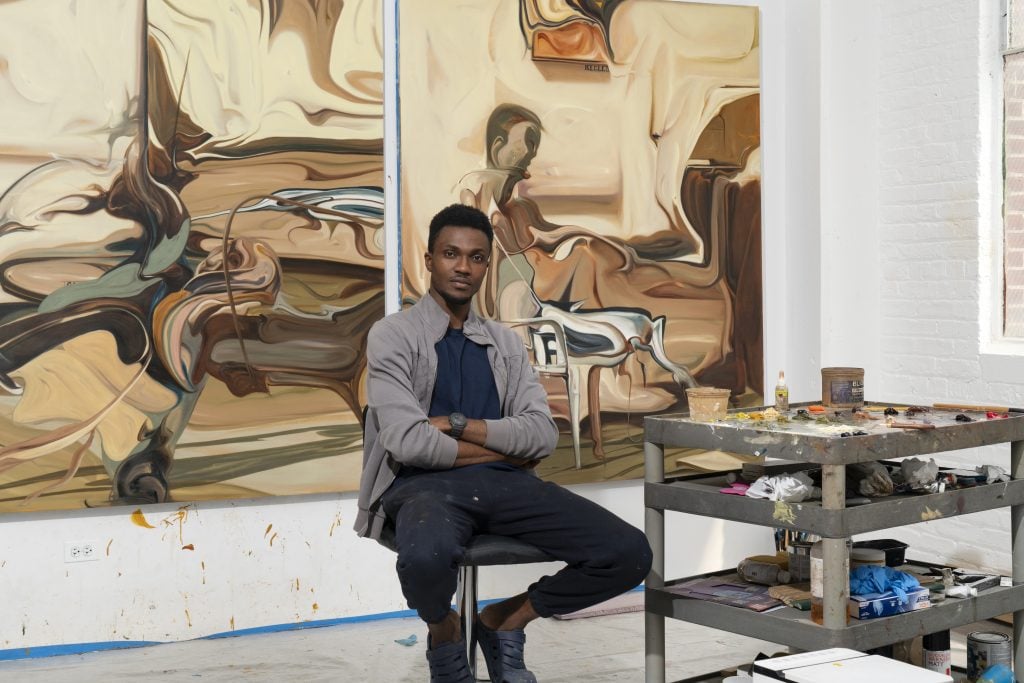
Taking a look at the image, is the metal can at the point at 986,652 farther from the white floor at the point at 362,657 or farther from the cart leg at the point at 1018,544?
Result: the white floor at the point at 362,657

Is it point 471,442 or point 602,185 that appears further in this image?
point 602,185

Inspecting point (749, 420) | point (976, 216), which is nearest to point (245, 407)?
point (749, 420)

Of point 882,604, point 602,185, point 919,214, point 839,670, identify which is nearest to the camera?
point 839,670

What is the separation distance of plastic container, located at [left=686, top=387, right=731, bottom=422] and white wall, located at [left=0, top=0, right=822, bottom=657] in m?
1.45

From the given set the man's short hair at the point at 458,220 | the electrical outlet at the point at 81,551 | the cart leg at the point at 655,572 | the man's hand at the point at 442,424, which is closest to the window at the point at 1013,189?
the cart leg at the point at 655,572

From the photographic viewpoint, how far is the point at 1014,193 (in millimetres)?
4152

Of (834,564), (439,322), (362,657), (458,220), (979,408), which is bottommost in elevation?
(362,657)

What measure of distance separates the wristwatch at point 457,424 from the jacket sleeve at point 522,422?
0.24ft

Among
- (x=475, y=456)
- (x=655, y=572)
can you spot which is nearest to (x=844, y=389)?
(x=655, y=572)

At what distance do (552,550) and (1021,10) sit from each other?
274 cm

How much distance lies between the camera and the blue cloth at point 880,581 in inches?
110

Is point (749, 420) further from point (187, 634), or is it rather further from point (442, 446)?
point (187, 634)

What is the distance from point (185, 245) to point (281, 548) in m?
1.10

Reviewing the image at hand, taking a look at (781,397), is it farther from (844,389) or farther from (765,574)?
(765,574)
